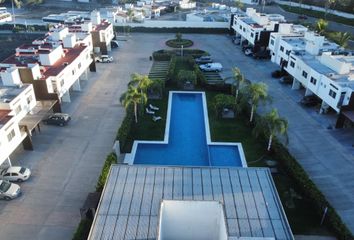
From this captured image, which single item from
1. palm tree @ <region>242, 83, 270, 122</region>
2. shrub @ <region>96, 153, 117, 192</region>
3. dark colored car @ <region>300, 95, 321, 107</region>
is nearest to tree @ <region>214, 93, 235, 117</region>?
palm tree @ <region>242, 83, 270, 122</region>

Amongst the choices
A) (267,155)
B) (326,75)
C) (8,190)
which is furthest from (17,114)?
(326,75)

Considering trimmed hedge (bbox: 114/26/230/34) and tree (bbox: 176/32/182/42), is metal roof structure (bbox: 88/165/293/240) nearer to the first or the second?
tree (bbox: 176/32/182/42)

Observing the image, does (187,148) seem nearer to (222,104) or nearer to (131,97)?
(222,104)

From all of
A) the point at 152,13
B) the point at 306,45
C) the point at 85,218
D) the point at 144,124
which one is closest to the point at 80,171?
the point at 85,218

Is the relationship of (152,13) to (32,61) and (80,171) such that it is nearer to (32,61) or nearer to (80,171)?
(32,61)

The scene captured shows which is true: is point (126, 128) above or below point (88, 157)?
above
